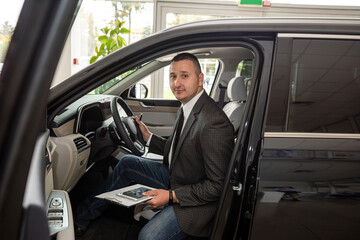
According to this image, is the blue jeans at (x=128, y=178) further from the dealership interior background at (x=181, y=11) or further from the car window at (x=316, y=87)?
the dealership interior background at (x=181, y=11)

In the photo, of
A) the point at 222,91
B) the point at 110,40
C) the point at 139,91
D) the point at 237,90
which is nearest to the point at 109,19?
the point at 110,40

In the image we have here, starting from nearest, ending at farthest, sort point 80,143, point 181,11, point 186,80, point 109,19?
point 186,80, point 80,143, point 181,11, point 109,19

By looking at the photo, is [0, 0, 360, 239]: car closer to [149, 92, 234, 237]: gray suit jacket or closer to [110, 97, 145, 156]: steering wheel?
[149, 92, 234, 237]: gray suit jacket

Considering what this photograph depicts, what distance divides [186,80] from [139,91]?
132cm

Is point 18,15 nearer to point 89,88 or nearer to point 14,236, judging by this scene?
point 14,236

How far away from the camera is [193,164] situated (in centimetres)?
158

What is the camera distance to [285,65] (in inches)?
49.6

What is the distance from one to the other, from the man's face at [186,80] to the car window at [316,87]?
56 cm

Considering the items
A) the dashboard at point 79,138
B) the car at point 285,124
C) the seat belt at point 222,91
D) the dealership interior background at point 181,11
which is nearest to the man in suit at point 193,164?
the car at point 285,124

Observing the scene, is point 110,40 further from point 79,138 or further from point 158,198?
point 158,198

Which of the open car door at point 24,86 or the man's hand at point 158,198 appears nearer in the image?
the open car door at point 24,86

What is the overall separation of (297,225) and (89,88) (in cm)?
99

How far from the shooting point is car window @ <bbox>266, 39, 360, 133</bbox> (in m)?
1.24

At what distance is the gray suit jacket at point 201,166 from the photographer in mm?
1463
